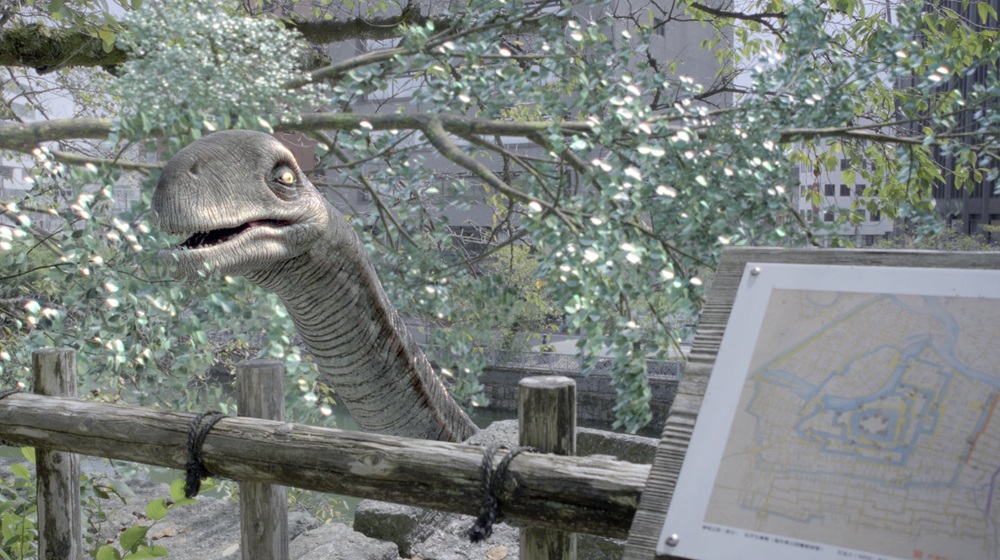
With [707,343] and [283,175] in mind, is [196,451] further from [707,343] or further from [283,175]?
[707,343]

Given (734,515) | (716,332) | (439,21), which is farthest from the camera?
(439,21)

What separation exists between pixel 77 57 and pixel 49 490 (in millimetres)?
3188

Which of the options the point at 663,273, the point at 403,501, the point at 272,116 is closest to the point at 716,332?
the point at 403,501

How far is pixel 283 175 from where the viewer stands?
2273 mm

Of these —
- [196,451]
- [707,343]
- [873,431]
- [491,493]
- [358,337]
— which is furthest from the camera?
[358,337]

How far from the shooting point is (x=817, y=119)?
271 centimetres

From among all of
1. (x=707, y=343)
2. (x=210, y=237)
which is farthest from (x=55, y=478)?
(x=707, y=343)

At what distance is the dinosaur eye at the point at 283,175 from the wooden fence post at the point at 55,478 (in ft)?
2.28

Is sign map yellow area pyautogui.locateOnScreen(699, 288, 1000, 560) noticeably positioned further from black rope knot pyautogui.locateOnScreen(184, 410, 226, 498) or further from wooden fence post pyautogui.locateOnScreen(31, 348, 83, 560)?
wooden fence post pyautogui.locateOnScreen(31, 348, 83, 560)

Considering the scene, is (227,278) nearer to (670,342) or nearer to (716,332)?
(670,342)

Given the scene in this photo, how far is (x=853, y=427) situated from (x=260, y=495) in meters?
1.34

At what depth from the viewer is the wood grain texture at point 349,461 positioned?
145 centimetres

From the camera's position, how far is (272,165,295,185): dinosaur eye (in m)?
2.27

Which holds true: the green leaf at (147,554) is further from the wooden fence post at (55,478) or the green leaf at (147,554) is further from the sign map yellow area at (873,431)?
the sign map yellow area at (873,431)
